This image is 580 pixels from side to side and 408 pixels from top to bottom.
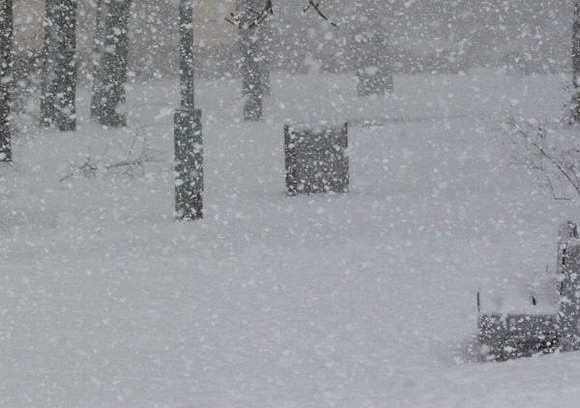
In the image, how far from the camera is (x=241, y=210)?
13.1 m

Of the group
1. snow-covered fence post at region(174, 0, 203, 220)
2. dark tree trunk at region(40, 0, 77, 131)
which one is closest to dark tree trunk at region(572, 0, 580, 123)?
snow-covered fence post at region(174, 0, 203, 220)

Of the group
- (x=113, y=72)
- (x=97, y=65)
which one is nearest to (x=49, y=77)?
(x=97, y=65)

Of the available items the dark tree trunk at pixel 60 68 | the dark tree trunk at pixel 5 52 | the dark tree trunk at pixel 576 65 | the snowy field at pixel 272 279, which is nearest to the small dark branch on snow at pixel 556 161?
the snowy field at pixel 272 279

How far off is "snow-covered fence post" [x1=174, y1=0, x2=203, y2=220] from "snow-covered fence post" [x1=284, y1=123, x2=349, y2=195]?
2.40 metres

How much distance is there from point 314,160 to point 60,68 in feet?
A: 25.5

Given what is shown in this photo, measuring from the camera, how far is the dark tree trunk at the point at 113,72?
69.4 feet

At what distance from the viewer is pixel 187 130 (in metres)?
11.7

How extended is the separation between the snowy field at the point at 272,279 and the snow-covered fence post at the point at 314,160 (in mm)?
393

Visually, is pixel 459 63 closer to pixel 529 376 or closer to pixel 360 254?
pixel 360 254

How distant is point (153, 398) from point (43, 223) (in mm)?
6372

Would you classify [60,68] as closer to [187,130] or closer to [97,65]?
[97,65]

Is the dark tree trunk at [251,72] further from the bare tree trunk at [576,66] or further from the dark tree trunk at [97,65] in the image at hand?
the bare tree trunk at [576,66]

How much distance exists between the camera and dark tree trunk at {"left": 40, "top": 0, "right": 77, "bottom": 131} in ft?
63.0

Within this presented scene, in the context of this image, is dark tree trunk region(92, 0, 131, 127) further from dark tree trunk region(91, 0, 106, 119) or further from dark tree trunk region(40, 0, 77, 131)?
dark tree trunk region(40, 0, 77, 131)
